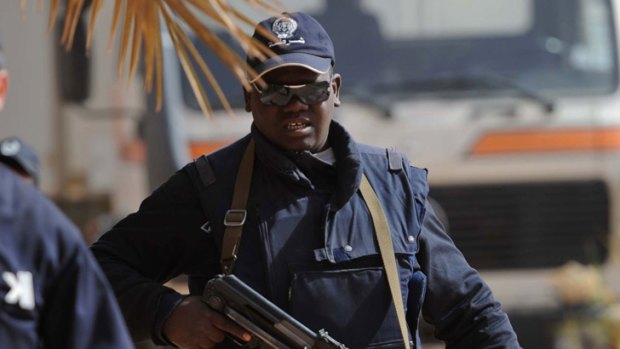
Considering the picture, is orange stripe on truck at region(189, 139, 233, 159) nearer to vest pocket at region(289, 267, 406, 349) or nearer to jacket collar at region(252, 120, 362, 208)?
jacket collar at region(252, 120, 362, 208)

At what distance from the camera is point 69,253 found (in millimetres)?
2070

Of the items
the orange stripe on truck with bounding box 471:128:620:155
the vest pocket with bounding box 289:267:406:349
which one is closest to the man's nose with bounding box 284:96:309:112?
the vest pocket with bounding box 289:267:406:349

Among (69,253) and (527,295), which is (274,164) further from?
(527,295)

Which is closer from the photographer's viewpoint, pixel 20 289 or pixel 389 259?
pixel 20 289

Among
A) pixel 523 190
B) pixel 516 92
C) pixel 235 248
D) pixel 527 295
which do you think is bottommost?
pixel 527 295

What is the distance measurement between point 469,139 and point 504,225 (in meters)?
0.49

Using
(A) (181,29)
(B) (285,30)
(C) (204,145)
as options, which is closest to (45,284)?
(A) (181,29)

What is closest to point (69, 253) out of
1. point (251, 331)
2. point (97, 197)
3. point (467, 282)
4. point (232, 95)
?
point (251, 331)

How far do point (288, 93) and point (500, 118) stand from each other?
147 inches

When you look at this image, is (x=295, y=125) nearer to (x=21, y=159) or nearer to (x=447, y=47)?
(x=21, y=159)

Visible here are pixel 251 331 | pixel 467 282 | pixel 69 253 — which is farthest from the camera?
pixel 467 282

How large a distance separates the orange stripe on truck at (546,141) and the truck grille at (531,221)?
194mm

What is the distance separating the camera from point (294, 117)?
300 cm

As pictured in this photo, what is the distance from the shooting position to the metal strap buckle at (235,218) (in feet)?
9.57
